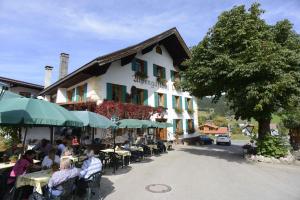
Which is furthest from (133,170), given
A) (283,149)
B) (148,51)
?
(148,51)

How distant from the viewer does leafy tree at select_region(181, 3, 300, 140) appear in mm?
11703

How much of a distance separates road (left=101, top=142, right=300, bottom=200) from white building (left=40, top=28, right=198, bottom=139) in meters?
7.60

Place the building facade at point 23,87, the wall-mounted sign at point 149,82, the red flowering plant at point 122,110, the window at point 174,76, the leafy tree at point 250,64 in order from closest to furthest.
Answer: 1. the leafy tree at point 250,64
2. the red flowering plant at point 122,110
3. the wall-mounted sign at point 149,82
4. the building facade at point 23,87
5. the window at point 174,76

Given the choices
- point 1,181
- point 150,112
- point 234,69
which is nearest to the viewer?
point 1,181

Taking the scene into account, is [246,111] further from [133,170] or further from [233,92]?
[133,170]

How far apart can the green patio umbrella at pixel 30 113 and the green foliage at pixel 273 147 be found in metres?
10.8

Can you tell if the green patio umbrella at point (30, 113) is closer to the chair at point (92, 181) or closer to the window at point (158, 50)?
the chair at point (92, 181)

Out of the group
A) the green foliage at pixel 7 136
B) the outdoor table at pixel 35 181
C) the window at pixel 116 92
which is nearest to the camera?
the outdoor table at pixel 35 181

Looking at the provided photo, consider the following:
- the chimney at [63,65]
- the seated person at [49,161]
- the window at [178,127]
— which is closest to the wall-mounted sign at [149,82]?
the window at [178,127]

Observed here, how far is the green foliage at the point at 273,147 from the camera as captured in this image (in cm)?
1234

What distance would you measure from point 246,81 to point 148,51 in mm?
10907

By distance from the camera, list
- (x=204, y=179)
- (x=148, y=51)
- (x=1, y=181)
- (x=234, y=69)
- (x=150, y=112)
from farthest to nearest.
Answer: (x=148, y=51) → (x=150, y=112) → (x=234, y=69) → (x=204, y=179) → (x=1, y=181)

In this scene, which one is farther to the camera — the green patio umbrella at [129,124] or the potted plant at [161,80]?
the potted plant at [161,80]

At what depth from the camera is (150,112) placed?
62.4 feet
